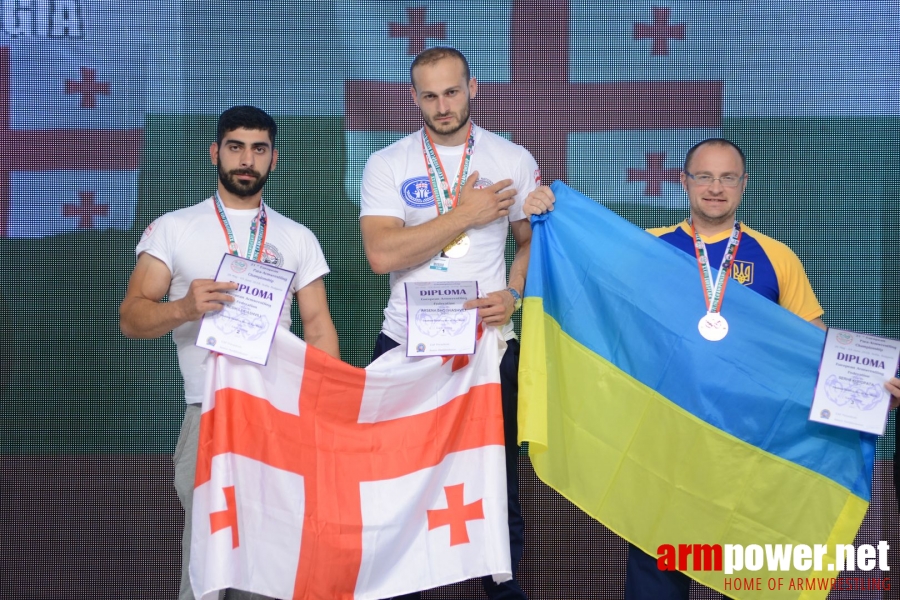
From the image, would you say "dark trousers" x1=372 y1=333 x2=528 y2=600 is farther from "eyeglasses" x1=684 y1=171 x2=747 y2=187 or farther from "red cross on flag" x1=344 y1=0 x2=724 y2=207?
"red cross on flag" x1=344 y1=0 x2=724 y2=207

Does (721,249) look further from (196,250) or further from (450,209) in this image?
(196,250)

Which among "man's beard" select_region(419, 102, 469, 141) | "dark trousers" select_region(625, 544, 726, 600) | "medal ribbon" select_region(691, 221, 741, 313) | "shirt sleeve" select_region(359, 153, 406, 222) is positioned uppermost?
"man's beard" select_region(419, 102, 469, 141)

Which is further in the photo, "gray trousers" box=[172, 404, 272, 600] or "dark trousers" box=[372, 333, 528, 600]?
"dark trousers" box=[372, 333, 528, 600]

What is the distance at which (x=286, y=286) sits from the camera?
2.40 m

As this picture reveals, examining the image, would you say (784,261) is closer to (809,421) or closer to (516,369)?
(809,421)

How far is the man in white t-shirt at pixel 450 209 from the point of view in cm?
255

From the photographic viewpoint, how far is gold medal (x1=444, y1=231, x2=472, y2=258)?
8.58 ft

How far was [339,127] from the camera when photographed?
12.9 ft

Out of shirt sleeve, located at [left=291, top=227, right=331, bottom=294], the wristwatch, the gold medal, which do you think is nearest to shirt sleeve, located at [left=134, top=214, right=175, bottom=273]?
shirt sleeve, located at [left=291, top=227, right=331, bottom=294]

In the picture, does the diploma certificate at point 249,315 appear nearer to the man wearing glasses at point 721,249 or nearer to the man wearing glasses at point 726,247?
the man wearing glasses at point 721,249

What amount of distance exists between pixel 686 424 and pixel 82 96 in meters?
2.94

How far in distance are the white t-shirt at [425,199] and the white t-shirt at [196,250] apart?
11.1 inches

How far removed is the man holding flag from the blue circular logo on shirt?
0.97 feet

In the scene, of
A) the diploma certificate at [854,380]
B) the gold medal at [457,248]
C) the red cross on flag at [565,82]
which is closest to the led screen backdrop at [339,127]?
the red cross on flag at [565,82]
